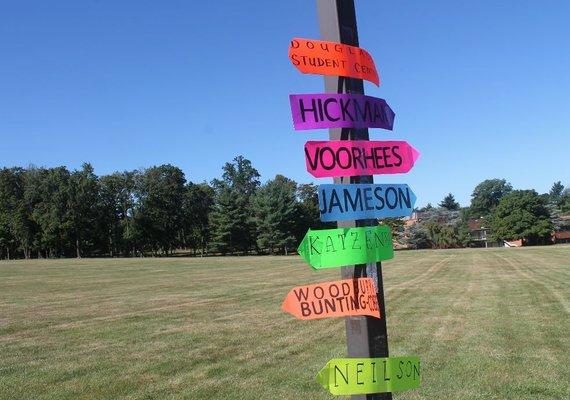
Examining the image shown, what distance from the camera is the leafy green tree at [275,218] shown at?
9181 centimetres

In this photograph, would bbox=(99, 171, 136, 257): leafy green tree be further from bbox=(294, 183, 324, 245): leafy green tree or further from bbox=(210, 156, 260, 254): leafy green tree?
bbox=(294, 183, 324, 245): leafy green tree

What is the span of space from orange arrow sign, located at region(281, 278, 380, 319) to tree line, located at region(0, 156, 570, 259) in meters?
87.7

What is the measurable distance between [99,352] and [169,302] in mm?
7786

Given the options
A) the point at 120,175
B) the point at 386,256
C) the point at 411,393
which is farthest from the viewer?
the point at 120,175

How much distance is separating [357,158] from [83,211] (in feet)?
327

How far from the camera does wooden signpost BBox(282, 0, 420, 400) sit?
3.32 m

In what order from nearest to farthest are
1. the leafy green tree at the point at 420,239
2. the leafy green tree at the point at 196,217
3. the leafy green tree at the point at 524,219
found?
the leafy green tree at the point at 524,219
the leafy green tree at the point at 420,239
the leafy green tree at the point at 196,217

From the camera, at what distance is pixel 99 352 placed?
8.96m

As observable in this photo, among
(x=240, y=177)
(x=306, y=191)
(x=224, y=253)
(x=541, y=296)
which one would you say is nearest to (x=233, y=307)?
(x=541, y=296)

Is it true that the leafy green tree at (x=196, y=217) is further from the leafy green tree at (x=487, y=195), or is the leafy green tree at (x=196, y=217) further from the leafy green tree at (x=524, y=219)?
the leafy green tree at (x=487, y=195)

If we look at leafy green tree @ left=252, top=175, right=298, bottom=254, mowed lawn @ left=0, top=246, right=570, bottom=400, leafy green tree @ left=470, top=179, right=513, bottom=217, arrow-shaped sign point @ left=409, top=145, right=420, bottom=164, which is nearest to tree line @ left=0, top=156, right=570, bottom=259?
leafy green tree @ left=252, top=175, right=298, bottom=254

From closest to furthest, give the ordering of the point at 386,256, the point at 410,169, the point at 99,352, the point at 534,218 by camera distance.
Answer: the point at 386,256
the point at 410,169
the point at 99,352
the point at 534,218

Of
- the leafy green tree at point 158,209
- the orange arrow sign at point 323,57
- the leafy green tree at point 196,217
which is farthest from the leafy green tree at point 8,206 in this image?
the orange arrow sign at point 323,57

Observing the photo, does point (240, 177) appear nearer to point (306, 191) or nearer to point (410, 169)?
point (306, 191)
